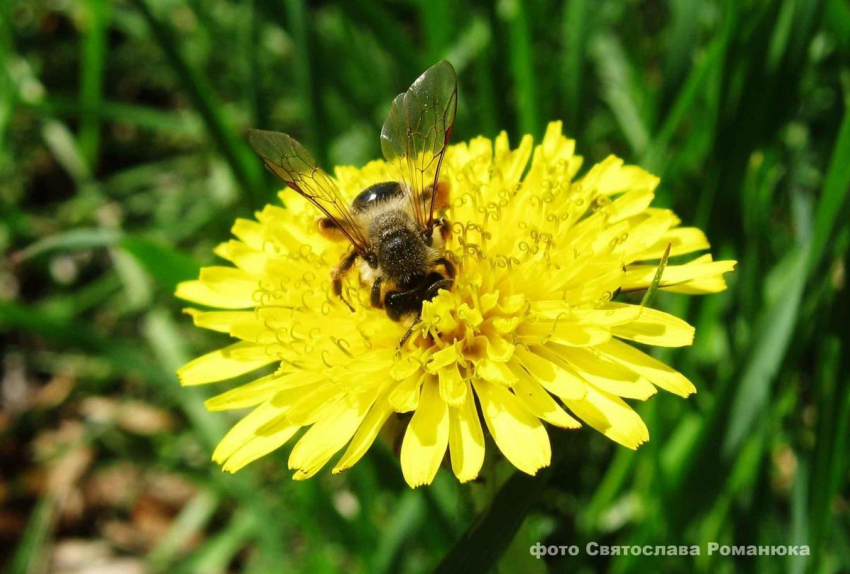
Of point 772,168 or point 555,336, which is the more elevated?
point 555,336

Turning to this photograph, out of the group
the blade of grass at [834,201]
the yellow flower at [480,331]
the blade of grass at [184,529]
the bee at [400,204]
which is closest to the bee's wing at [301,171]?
the bee at [400,204]

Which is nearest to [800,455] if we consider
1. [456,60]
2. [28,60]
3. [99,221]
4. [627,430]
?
[627,430]

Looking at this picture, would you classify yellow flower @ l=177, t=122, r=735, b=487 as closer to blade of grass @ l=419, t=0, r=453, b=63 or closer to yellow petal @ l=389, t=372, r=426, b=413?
yellow petal @ l=389, t=372, r=426, b=413

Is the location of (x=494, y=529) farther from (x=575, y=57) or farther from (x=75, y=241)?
(x=575, y=57)

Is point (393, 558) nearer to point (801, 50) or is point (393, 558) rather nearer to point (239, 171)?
point (239, 171)

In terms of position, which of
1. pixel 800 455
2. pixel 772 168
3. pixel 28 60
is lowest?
pixel 800 455

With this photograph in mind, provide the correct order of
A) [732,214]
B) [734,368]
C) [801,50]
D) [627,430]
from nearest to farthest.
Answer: [627,430] → [734,368] → [801,50] → [732,214]

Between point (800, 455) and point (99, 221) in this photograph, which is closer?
point (800, 455)
